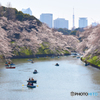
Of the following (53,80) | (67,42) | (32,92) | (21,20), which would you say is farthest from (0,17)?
(32,92)

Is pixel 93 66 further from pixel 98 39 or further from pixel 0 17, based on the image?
pixel 0 17

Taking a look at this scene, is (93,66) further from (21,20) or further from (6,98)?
(21,20)

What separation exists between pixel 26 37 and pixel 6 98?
165 ft

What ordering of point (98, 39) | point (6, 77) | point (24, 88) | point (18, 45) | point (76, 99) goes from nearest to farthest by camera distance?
point (76, 99) < point (24, 88) < point (6, 77) < point (98, 39) < point (18, 45)

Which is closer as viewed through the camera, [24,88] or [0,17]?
[24,88]

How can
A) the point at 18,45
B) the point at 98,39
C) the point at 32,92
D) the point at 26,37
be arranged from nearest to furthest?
the point at 32,92 < the point at 98,39 < the point at 18,45 < the point at 26,37

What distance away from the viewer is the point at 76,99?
2447 centimetres

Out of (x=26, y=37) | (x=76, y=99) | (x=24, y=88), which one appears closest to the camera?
(x=76, y=99)

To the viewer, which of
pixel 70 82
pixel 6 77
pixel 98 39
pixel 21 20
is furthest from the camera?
pixel 21 20

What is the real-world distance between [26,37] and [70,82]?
142 feet

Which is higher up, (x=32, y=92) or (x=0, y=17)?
(x=0, y=17)

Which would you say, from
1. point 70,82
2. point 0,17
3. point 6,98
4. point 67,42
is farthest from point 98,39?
point 67,42

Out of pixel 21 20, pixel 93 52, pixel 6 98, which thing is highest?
pixel 21 20

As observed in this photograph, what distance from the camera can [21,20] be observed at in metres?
84.6
